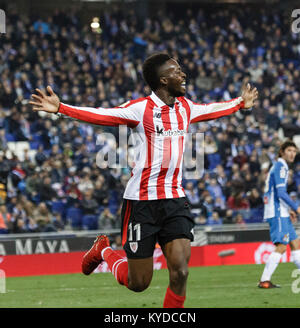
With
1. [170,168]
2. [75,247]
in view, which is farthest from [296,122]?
[170,168]

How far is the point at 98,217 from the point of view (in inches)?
680

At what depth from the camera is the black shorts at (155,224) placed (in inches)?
271

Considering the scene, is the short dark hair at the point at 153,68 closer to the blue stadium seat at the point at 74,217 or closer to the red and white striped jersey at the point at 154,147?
the red and white striped jersey at the point at 154,147

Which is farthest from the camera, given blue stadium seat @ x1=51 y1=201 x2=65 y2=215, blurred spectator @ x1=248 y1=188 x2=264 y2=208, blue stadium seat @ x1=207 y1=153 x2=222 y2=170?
blue stadium seat @ x1=207 y1=153 x2=222 y2=170

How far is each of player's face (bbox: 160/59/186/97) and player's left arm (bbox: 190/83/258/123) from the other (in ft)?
0.99

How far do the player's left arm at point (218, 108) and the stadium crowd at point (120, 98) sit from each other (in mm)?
7135

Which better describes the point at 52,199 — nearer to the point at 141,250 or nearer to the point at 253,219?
the point at 253,219

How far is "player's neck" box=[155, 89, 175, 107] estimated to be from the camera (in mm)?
7160

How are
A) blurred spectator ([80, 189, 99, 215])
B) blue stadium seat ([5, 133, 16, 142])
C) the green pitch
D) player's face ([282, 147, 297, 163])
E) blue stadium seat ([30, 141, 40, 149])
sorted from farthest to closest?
blue stadium seat ([30, 141, 40, 149]), blue stadium seat ([5, 133, 16, 142]), blurred spectator ([80, 189, 99, 215]), player's face ([282, 147, 297, 163]), the green pitch

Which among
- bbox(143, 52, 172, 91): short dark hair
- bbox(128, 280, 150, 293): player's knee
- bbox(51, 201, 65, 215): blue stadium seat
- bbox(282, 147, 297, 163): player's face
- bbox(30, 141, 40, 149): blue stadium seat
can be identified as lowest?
bbox(128, 280, 150, 293): player's knee

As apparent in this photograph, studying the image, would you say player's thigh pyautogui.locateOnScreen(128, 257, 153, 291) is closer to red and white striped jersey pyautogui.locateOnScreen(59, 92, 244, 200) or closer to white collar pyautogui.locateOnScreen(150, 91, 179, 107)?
red and white striped jersey pyautogui.locateOnScreen(59, 92, 244, 200)

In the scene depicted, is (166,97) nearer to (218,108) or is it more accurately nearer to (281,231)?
(218,108)

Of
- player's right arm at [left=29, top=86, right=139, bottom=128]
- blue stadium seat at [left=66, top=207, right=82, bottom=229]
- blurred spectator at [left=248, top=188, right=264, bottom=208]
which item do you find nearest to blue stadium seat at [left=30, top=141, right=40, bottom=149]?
blue stadium seat at [left=66, top=207, right=82, bottom=229]

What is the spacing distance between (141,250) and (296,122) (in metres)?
17.5
